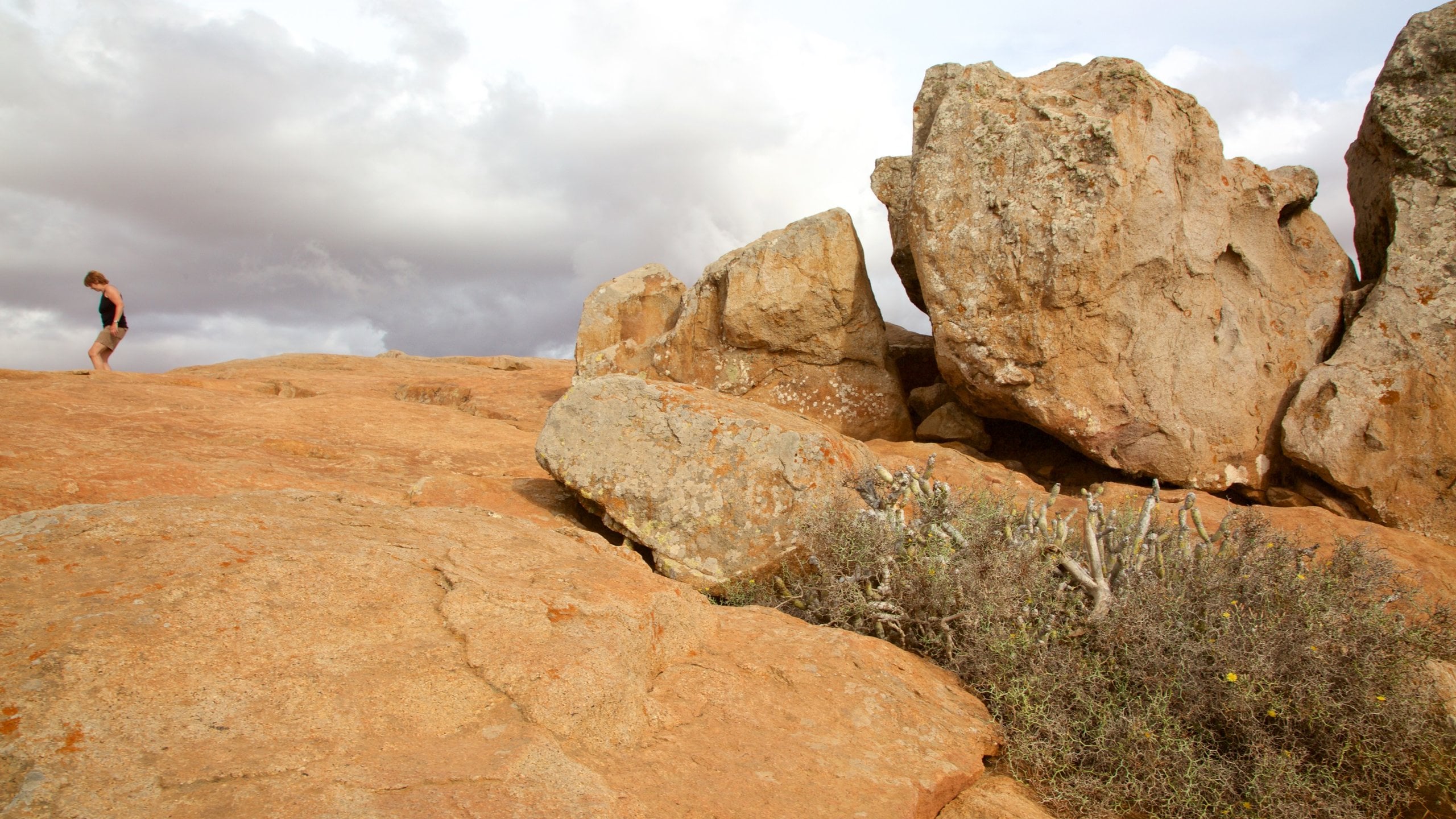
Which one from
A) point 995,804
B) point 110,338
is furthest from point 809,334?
point 110,338

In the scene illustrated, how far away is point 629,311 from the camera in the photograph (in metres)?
11.0

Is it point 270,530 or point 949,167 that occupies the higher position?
point 949,167

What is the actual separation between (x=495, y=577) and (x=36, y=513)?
1.65m

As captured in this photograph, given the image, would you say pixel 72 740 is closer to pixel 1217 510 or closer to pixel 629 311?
pixel 1217 510

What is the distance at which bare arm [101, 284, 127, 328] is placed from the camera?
1021cm

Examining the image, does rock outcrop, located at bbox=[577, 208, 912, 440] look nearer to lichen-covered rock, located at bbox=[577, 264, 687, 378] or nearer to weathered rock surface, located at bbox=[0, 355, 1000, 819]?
lichen-covered rock, located at bbox=[577, 264, 687, 378]

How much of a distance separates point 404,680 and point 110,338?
10306mm

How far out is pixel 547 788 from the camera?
221 centimetres

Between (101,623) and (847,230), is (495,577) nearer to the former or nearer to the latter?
(101,623)

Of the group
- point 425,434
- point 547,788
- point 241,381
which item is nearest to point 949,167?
point 425,434

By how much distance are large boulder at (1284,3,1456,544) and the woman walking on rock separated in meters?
12.8

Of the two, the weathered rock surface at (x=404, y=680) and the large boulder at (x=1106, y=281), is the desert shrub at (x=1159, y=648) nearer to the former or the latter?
the weathered rock surface at (x=404, y=680)

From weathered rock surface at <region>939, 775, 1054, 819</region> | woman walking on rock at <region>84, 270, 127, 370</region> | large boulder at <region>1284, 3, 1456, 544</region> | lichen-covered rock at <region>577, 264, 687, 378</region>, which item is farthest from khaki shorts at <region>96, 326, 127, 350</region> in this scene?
large boulder at <region>1284, 3, 1456, 544</region>

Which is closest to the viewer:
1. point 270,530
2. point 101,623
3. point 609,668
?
point 101,623
